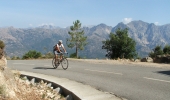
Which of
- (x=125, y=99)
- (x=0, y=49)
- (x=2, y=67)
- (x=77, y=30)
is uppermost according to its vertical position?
(x=77, y=30)

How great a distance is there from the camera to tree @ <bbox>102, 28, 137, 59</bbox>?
200 feet

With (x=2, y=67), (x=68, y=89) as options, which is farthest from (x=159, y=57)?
(x=2, y=67)

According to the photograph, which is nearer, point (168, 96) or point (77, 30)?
point (168, 96)

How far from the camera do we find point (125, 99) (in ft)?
22.5

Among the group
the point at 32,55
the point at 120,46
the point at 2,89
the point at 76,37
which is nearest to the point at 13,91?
the point at 2,89

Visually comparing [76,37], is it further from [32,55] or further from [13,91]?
[13,91]

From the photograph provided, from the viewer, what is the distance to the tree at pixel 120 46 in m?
60.9

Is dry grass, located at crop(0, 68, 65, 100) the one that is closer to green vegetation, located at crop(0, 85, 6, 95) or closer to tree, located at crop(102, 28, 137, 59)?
green vegetation, located at crop(0, 85, 6, 95)

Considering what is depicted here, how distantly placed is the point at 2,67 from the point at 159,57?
20.0 m

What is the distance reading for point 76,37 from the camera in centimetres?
4688

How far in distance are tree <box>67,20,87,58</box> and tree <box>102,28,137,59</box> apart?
50.0 ft

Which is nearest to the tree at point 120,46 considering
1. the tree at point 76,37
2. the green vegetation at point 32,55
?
the tree at point 76,37

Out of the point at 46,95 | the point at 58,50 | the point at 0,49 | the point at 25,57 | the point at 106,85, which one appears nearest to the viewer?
the point at 46,95

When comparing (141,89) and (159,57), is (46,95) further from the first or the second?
(159,57)
